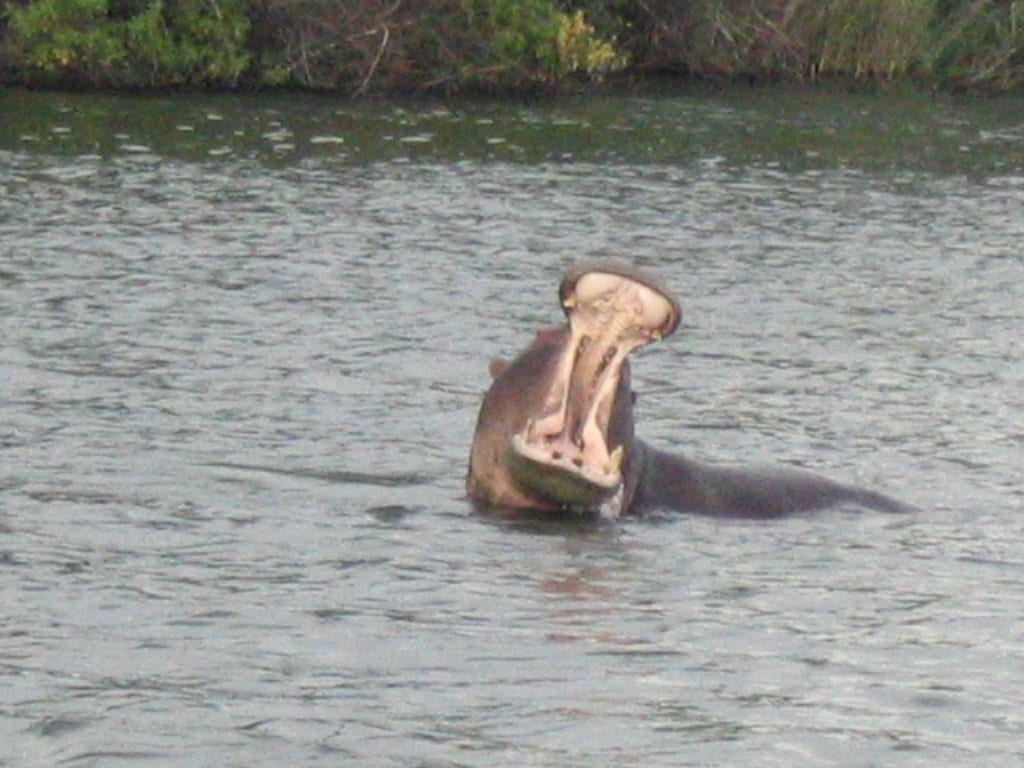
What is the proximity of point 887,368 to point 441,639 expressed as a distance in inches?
344

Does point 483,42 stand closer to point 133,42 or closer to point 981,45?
point 133,42

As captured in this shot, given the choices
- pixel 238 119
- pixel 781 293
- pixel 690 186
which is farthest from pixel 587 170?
pixel 781 293

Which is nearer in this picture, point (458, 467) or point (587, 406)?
point (587, 406)

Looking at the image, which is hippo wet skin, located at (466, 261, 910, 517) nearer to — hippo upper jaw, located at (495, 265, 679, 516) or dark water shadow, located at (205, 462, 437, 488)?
hippo upper jaw, located at (495, 265, 679, 516)

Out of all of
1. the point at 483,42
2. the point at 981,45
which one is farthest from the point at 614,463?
the point at 981,45

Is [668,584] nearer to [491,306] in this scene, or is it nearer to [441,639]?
[441,639]

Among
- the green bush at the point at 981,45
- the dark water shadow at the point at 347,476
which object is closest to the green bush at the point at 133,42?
the green bush at the point at 981,45

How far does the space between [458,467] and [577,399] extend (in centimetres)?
265

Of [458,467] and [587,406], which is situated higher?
[587,406]

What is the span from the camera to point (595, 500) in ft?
39.8

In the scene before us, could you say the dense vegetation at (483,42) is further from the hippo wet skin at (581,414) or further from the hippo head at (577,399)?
the hippo head at (577,399)

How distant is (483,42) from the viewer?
3928 centimetres

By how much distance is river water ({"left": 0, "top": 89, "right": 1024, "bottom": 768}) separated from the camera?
9.40 m

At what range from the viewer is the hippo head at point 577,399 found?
37.4 feet
